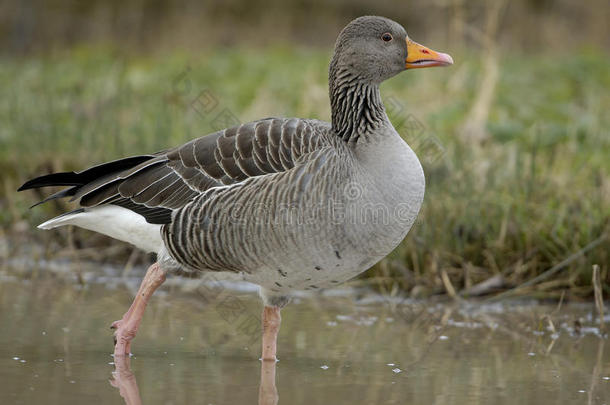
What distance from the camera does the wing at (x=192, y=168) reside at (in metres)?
5.82

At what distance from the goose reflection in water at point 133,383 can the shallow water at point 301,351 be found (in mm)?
11

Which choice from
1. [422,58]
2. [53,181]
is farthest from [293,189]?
[53,181]

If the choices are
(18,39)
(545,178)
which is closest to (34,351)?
(545,178)

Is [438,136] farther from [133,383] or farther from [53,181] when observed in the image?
[133,383]

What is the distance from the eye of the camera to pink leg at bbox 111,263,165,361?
5832 mm

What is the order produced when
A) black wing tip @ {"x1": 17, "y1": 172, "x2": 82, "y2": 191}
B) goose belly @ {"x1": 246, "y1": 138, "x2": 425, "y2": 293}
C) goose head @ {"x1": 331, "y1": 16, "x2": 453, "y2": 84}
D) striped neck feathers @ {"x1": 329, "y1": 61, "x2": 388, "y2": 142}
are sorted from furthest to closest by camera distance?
1. black wing tip @ {"x1": 17, "y1": 172, "x2": 82, "y2": 191}
2. goose head @ {"x1": 331, "y1": 16, "x2": 453, "y2": 84}
3. striped neck feathers @ {"x1": 329, "y1": 61, "x2": 388, "y2": 142}
4. goose belly @ {"x1": 246, "y1": 138, "x2": 425, "y2": 293}

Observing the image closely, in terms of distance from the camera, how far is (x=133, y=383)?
5184 millimetres

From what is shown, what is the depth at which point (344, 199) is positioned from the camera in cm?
549

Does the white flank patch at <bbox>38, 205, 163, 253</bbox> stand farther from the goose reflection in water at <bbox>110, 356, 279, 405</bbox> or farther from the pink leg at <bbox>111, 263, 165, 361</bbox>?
the goose reflection in water at <bbox>110, 356, 279, 405</bbox>

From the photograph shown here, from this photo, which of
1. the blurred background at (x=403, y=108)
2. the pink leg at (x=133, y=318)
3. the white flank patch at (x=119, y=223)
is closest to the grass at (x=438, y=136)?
the blurred background at (x=403, y=108)

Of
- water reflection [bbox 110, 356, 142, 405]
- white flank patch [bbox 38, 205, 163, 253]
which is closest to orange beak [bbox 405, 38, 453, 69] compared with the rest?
white flank patch [bbox 38, 205, 163, 253]

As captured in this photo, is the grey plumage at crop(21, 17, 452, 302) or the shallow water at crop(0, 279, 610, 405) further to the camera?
the grey plumage at crop(21, 17, 452, 302)

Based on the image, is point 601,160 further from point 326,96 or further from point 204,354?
point 204,354

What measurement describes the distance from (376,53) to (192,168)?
1.44 meters
